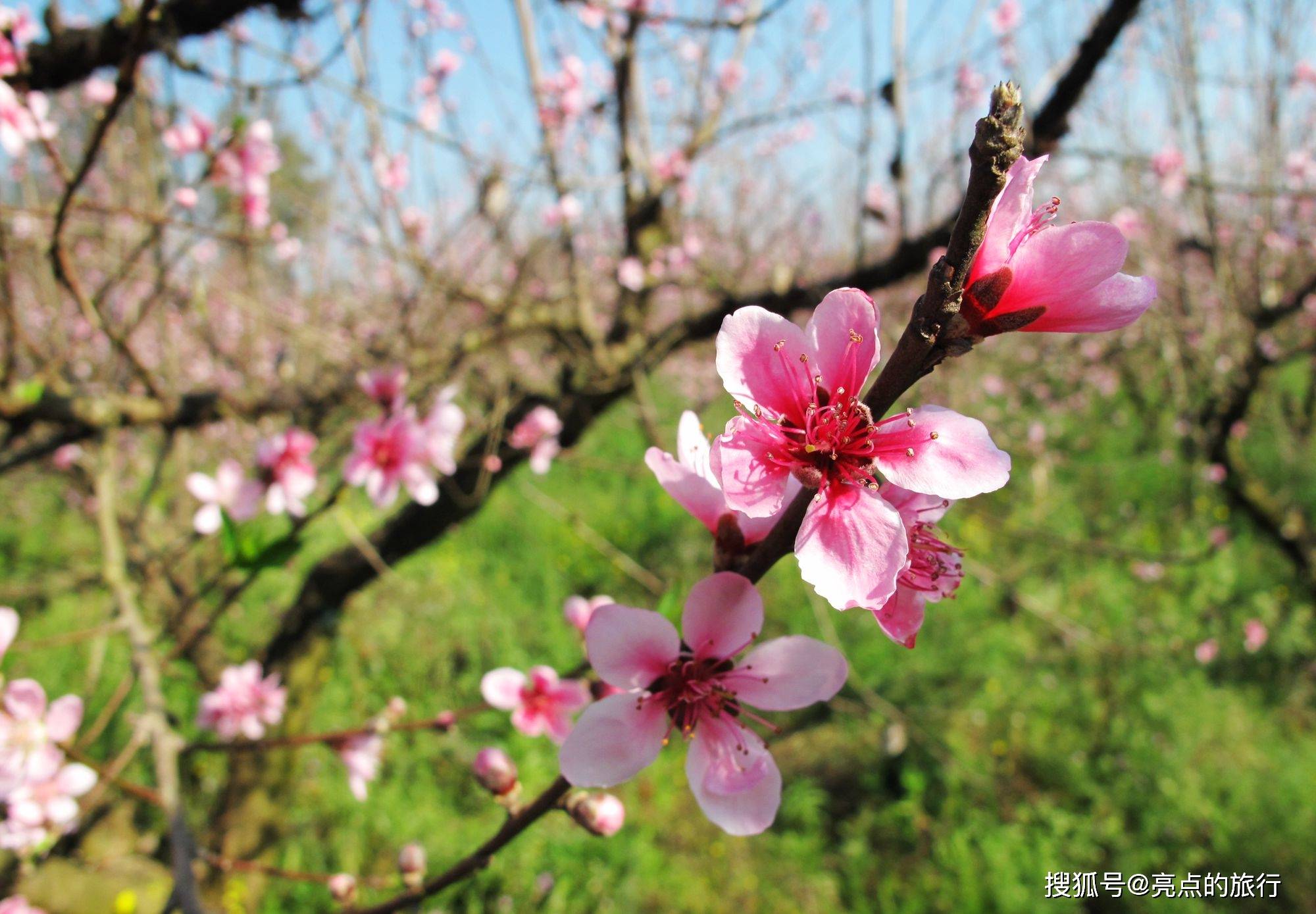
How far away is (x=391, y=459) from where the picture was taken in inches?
59.9

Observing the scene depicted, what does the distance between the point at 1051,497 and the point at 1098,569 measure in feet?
2.62

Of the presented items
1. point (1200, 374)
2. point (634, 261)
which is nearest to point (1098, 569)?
point (1200, 374)

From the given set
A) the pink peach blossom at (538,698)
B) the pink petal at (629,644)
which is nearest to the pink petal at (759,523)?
the pink petal at (629,644)

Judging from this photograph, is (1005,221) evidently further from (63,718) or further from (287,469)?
(287,469)

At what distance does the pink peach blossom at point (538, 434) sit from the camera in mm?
2258

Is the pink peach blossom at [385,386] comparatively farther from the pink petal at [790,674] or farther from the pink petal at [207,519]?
the pink petal at [790,674]

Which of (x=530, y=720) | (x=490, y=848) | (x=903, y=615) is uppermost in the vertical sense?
(x=903, y=615)

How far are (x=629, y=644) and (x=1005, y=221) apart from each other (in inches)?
17.5

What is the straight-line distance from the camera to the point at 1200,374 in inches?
132

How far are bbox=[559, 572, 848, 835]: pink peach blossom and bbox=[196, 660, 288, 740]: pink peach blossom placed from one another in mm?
1564

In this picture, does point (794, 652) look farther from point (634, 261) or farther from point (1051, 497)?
point (1051, 497)

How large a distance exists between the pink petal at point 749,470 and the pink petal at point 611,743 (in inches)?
8.0

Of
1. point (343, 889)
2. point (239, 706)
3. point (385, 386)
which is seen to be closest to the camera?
point (343, 889)

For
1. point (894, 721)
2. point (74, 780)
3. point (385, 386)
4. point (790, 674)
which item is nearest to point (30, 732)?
point (74, 780)
